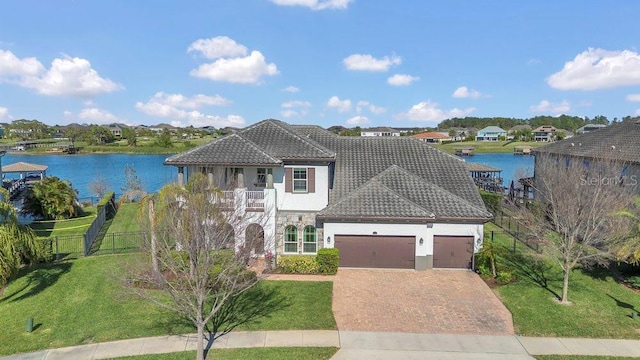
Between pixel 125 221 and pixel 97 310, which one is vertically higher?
pixel 125 221

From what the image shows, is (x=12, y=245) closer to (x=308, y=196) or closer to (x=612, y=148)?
(x=308, y=196)

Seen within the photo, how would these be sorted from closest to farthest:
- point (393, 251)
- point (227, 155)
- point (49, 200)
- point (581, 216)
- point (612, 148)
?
1. point (581, 216)
2. point (393, 251)
3. point (227, 155)
4. point (612, 148)
5. point (49, 200)

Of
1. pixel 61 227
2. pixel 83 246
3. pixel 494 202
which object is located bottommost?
pixel 61 227

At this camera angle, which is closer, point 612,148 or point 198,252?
point 198,252

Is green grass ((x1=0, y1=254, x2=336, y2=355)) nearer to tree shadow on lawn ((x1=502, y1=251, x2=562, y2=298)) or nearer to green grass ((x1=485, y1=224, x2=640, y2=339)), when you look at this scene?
green grass ((x1=485, y1=224, x2=640, y2=339))

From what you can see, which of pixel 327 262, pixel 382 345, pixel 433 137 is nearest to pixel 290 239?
pixel 327 262

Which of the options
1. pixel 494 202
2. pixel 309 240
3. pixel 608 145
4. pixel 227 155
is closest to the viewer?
pixel 227 155
